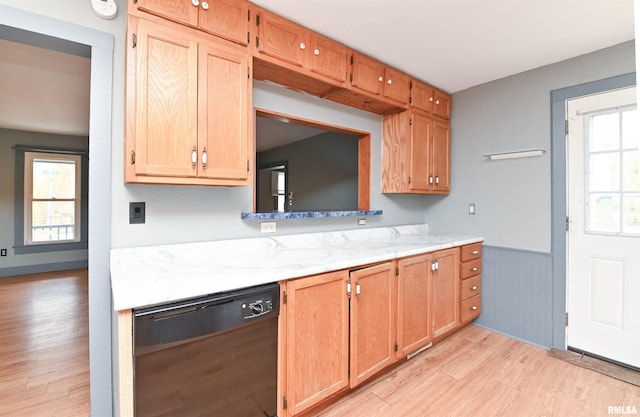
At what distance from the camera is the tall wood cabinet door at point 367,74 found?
2238 mm

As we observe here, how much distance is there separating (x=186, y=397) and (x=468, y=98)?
3.47 metres

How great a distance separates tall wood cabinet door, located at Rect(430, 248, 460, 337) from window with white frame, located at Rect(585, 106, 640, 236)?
110 cm

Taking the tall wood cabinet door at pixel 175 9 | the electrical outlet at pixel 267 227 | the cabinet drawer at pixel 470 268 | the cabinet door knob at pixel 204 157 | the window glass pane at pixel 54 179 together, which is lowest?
the cabinet drawer at pixel 470 268

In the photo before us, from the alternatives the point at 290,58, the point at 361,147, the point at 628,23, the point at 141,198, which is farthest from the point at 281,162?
the point at 628,23

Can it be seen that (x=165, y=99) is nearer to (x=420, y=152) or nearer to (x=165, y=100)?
(x=165, y=100)

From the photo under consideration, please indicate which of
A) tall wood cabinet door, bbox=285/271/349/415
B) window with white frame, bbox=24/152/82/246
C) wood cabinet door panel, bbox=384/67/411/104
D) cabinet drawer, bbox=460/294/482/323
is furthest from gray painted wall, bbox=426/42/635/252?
window with white frame, bbox=24/152/82/246

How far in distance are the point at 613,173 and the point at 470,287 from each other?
4.75ft

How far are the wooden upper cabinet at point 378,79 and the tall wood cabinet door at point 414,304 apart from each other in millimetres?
1395

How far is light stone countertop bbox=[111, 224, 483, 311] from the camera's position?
1.19m

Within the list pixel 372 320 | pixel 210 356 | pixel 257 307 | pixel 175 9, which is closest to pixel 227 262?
pixel 257 307

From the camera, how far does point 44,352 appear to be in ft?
7.95

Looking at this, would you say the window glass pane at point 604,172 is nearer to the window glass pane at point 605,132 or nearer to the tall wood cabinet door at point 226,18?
the window glass pane at point 605,132

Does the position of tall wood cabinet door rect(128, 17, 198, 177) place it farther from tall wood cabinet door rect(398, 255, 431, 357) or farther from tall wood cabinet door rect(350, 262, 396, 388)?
tall wood cabinet door rect(398, 255, 431, 357)

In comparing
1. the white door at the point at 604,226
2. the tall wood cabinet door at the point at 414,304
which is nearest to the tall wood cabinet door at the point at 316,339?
the tall wood cabinet door at the point at 414,304
